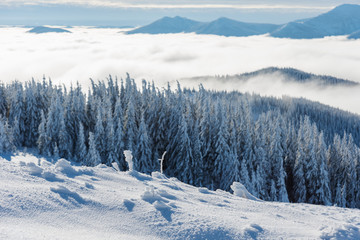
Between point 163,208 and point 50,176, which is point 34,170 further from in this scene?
point 163,208

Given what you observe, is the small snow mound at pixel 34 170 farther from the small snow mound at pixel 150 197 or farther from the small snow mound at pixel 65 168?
the small snow mound at pixel 150 197

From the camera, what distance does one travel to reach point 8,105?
48.3 m

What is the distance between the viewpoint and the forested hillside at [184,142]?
39.5 metres

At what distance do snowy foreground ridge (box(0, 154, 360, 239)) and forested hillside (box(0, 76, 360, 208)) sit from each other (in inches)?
968

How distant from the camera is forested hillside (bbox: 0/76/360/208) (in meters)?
39.5

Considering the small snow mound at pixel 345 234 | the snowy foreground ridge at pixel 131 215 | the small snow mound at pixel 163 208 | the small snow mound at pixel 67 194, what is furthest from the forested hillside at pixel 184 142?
the small snow mound at pixel 345 234

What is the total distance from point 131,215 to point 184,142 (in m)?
32.0

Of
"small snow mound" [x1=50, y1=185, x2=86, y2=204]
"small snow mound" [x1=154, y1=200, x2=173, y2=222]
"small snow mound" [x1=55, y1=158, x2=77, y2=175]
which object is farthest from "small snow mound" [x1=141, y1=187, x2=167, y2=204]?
"small snow mound" [x1=55, y1=158, x2=77, y2=175]

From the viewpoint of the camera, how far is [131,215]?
8.86 m

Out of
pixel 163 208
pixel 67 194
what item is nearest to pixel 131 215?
pixel 163 208

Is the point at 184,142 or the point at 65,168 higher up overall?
the point at 65,168

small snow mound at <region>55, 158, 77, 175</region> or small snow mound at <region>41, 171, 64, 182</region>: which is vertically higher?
small snow mound at <region>41, 171, 64, 182</region>

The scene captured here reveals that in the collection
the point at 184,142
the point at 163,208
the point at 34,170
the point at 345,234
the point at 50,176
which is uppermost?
the point at 34,170

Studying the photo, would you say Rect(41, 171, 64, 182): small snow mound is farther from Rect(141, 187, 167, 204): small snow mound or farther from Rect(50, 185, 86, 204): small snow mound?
Rect(141, 187, 167, 204): small snow mound
